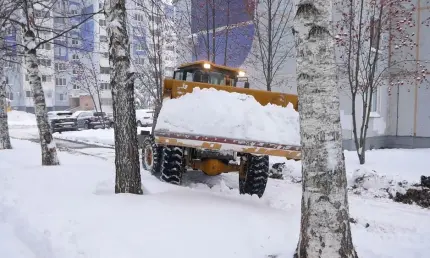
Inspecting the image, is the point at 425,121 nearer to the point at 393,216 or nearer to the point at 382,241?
the point at 393,216

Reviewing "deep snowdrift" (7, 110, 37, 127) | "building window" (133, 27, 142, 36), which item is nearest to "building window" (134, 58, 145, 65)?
"building window" (133, 27, 142, 36)

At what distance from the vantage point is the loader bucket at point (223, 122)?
5.84m

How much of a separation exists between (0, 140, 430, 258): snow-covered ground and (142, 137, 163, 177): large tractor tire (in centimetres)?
141

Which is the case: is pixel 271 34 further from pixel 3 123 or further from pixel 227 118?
pixel 3 123

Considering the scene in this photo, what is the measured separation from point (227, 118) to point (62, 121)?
2202 centimetres

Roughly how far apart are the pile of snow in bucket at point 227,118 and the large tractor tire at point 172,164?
802 mm

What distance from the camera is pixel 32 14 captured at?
9.48m

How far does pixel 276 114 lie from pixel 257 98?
0.52 m

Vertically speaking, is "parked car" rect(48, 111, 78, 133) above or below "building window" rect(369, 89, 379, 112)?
below

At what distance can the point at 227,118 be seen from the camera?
5992 millimetres

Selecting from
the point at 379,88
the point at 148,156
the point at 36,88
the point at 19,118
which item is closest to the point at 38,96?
the point at 36,88

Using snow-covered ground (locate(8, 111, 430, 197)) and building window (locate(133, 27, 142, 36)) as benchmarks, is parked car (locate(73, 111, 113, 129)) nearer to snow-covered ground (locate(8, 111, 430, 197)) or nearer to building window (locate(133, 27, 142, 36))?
building window (locate(133, 27, 142, 36))

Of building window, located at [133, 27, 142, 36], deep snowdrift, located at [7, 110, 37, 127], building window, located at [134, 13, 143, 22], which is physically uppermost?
building window, located at [134, 13, 143, 22]

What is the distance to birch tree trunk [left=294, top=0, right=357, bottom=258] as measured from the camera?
3.21 meters
